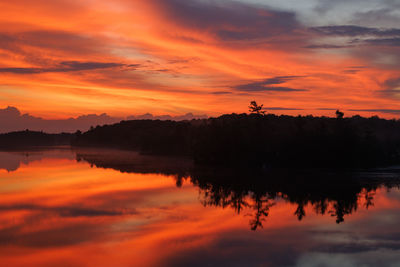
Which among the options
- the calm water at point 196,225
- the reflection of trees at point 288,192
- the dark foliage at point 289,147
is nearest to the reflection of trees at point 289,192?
the reflection of trees at point 288,192

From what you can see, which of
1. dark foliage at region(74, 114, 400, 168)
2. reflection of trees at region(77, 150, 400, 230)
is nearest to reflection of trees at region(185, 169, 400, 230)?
reflection of trees at region(77, 150, 400, 230)

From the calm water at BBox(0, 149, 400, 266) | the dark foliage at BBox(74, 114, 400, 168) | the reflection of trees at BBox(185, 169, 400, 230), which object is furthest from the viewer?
the dark foliage at BBox(74, 114, 400, 168)

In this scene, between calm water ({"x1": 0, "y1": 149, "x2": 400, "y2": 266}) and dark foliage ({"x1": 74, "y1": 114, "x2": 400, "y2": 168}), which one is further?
dark foliage ({"x1": 74, "y1": 114, "x2": 400, "y2": 168})

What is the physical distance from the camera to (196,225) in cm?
2623

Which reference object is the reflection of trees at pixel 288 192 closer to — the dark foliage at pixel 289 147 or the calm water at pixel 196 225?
the calm water at pixel 196 225

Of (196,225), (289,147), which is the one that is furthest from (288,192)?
(289,147)

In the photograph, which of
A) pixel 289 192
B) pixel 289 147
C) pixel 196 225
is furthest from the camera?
pixel 289 147

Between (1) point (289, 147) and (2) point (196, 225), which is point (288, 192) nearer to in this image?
(2) point (196, 225)

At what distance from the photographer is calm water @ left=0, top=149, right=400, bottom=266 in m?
19.5

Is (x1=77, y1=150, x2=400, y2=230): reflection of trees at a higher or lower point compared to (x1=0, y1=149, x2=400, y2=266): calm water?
higher

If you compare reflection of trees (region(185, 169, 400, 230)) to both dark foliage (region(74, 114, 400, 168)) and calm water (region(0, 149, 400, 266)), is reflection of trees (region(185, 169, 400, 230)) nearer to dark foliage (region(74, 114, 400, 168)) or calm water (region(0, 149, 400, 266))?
calm water (region(0, 149, 400, 266))

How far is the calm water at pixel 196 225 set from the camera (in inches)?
770

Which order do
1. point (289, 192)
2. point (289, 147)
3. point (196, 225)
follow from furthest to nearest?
point (289, 147)
point (289, 192)
point (196, 225)

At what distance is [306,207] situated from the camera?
33531 mm
